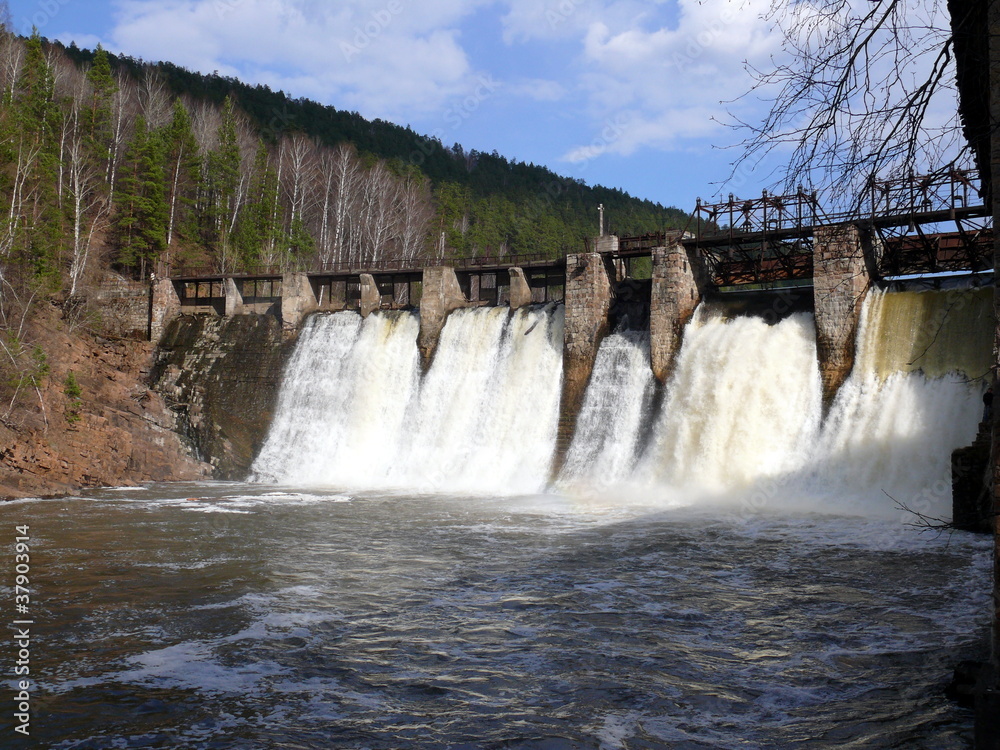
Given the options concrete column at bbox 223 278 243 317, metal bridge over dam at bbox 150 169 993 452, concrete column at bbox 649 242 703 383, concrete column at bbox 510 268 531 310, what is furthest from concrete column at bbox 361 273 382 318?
concrete column at bbox 649 242 703 383

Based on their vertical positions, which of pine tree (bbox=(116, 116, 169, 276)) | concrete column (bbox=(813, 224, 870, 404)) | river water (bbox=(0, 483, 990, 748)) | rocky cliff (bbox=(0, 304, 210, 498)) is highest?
pine tree (bbox=(116, 116, 169, 276))

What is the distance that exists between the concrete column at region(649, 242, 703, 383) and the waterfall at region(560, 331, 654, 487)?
1.79 feet

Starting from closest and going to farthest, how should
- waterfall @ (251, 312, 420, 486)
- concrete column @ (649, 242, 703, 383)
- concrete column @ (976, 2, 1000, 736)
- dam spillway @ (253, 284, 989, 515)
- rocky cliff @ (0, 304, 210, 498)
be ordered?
concrete column @ (976, 2, 1000, 736)
dam spillway @ (253, 284, 989, 515)
rocky cliff @ (0, 304, 210, 498)
concrete column @ (649, 242, 703, 383)
waterfall @ (251, 312, 420, 486)

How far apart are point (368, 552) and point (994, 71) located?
11.7 m

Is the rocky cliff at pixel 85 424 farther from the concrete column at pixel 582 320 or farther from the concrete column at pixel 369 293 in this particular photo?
the concrete column at pixel 582 320

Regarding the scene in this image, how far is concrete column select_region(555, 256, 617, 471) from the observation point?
24.6m

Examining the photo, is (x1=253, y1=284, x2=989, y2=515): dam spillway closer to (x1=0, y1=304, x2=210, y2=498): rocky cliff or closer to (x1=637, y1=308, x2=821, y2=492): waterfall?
(x1=637, y1=308, x2=821, y2=492): waterfall

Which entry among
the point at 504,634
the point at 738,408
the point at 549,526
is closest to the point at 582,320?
the point at 738,408

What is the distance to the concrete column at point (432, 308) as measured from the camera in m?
28.3

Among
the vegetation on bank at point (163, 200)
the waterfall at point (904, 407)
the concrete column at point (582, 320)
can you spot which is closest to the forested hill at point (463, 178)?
the vegetation on bank at point (163, 200)

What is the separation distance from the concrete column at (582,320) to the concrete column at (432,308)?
16.8ft

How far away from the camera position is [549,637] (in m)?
9.41

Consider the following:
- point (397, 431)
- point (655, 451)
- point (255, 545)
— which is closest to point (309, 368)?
point (397, 431)

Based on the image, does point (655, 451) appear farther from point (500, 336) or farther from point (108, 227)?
point (108, 227)
